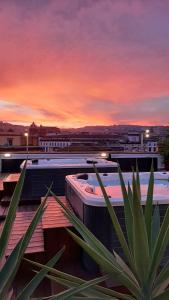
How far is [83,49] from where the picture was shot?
20.4 feet

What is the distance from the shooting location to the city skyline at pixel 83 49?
5082 mm

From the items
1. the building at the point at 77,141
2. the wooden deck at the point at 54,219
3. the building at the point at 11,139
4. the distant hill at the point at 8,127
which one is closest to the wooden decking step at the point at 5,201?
the wooden deck at the point at 54,219

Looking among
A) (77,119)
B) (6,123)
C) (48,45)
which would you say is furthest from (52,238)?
(6,123)

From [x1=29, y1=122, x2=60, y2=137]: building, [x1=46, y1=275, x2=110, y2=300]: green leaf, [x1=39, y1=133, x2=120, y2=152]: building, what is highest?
[x1=29, y1=122, x2=60, y2=137]: building

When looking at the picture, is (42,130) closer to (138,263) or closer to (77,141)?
(77,141)

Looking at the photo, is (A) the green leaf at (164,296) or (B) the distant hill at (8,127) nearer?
(A) the green leaf at (164,296)

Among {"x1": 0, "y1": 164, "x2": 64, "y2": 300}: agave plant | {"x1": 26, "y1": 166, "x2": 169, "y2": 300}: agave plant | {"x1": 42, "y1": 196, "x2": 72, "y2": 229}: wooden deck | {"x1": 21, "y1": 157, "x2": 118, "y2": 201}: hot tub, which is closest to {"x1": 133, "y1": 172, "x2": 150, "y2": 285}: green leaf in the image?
{"x1": 26, "y1": 166, "x2": 169, "y2": 300}: agave plant

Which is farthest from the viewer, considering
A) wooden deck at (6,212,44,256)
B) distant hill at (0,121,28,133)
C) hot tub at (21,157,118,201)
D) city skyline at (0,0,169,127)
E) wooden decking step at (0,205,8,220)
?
distant hill at (0,121,28,133)

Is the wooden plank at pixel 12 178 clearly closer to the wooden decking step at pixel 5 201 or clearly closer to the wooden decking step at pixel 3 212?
the wooden decking step at pixel 5 201

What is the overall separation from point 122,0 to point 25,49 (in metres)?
2.25

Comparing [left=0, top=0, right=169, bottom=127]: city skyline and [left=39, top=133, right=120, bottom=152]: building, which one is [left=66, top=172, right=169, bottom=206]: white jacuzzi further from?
[left=39, top=133, right=120, bottom=152]: building

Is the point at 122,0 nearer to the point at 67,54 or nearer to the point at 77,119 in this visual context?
the point at 67,54

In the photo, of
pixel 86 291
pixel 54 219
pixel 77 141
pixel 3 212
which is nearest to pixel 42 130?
pixel 77 141

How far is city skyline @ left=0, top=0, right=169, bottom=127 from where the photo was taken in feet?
16.7
